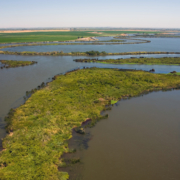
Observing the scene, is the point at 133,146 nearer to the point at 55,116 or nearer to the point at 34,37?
the point at 55,116

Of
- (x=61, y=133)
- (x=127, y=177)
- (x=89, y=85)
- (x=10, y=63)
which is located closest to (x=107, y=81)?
(x=89, y=85)

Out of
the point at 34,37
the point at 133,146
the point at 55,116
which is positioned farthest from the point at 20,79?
the point at 34,37

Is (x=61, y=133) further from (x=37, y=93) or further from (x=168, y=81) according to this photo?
(x=168, y=81)

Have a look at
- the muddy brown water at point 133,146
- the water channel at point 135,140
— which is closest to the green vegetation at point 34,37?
the water channel at point 135,140

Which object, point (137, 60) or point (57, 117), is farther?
point (137, 60)

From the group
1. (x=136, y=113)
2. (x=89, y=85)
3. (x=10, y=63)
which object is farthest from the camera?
(x=10, y=63)

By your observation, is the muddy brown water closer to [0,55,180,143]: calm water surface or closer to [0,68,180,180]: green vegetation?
[0,68,180,180]: green vegetation

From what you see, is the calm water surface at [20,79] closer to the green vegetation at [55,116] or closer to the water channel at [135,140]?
the water channel at [135,140]

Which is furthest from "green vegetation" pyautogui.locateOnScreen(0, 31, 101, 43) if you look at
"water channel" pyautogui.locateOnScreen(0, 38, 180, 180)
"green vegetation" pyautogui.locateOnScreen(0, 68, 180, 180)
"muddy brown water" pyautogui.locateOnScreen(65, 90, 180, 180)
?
"muddy brown water" pyautogui.locateOnScreen(65, 90, 180, 180)
